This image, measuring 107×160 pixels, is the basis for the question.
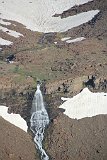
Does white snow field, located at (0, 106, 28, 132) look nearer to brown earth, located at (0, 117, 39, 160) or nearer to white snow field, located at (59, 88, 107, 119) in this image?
brown earth, located at (0, 117, 39, 160)

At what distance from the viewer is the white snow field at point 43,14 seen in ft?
245

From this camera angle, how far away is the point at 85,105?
46.7 metres

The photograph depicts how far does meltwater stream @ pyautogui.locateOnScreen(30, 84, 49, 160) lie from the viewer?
42391mm

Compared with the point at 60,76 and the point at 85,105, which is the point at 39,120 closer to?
the point at 85,105

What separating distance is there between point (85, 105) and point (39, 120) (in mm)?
4397

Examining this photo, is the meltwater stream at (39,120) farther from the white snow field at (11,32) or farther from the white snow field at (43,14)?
the white snow field at (43,14)

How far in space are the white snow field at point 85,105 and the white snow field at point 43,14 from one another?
82.6 feet

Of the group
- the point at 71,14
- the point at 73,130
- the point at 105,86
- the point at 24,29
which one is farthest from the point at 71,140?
the point at 71,14

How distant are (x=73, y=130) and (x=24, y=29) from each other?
31699 millimetres

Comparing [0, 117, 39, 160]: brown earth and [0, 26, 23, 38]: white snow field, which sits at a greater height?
[0, 26, 23, 38]: white snow field

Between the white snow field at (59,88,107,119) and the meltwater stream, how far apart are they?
186 cm

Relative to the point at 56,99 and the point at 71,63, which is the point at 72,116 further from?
the point at 71,63

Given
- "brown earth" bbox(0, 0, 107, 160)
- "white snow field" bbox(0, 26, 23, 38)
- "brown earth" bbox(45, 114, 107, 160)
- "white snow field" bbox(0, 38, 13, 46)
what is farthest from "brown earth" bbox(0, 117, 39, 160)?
"white snow field" bbox(0, 26, 23, 38)

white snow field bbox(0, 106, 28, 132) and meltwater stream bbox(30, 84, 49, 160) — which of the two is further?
white snow field bbox(0, 106, 28, 132)
